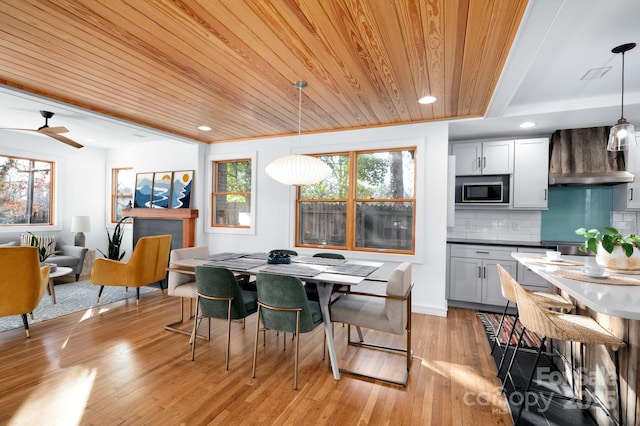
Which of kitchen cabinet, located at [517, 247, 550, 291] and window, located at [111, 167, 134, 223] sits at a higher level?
window, located at [111, 167, 134, 223]

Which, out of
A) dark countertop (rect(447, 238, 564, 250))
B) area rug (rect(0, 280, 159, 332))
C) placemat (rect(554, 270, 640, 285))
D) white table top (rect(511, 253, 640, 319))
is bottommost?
area rug (rect(0, 280, 159, 332))

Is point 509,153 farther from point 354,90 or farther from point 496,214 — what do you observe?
point 354,90

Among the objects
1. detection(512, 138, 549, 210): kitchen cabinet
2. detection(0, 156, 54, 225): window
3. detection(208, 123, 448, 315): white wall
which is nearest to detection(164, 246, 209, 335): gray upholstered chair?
detection(208, 123, 448, 315): white wall

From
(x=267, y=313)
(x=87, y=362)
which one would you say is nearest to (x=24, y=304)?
(x=87, y=362)

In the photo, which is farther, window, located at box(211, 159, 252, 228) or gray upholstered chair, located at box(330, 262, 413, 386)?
window, located at box(211, 159, 252, 228)

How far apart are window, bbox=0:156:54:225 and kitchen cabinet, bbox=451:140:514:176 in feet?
24.1

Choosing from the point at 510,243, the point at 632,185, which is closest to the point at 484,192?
the point at 510,243

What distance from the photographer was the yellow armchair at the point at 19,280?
113 inches

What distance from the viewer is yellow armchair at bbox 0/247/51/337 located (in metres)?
2.86

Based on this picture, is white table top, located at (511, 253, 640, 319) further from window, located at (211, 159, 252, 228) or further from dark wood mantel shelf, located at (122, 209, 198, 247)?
dark wood mantel shelf, located at (122, 209, 198, 247)

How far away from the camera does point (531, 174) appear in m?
4.11

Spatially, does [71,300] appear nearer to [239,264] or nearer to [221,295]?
[239,264]

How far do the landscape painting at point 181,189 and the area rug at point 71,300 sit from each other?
1.54 meters

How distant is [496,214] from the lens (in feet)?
14.9
